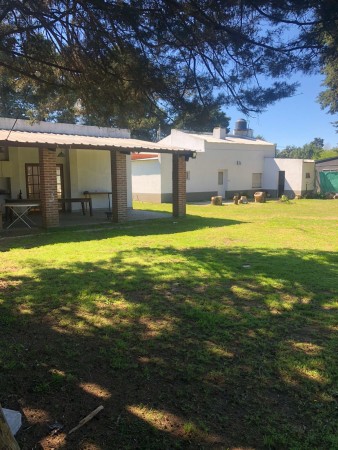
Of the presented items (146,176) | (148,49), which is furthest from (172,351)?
(146,176)

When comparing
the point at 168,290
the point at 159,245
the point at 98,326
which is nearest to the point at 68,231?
the point at 159,245

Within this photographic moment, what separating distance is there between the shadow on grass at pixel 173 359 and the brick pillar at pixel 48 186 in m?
6.27

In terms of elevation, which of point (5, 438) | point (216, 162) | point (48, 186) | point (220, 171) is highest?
point (216, 162)

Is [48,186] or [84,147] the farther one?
[84,147]

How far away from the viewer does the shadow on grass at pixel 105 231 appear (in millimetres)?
10438

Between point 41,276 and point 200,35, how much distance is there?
4.50m

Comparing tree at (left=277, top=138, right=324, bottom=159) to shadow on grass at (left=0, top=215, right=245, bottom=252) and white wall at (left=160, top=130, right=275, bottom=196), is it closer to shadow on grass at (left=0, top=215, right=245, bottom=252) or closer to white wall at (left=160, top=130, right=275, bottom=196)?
white wall at (left=160, top=130, right=275, bottom=196)

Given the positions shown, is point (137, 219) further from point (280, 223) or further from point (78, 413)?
point (78, 413)

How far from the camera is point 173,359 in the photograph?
3.69 meters

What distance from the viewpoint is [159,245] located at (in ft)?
32.9

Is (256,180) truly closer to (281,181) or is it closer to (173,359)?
(281,181)

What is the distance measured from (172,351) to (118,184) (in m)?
10.9

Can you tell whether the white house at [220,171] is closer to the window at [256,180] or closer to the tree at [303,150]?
the window at [256,180]

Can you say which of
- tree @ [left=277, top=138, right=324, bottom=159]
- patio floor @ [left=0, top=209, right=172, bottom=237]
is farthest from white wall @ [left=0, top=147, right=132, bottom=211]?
tree @ [left=277, top=138, right=324, bottom=159]
